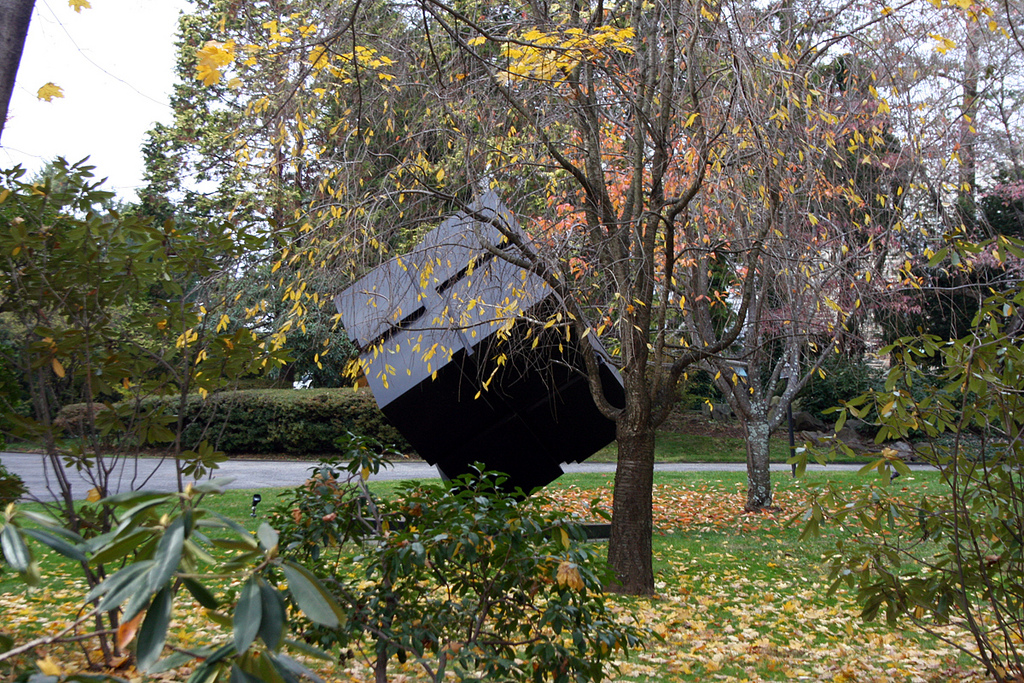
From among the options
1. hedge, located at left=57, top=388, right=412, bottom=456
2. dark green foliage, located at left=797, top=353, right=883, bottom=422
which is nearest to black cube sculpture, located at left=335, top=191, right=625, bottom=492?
hedge, located at left=57, top=388, right=412, bottom=456

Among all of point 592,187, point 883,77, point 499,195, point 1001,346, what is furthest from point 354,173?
point 1001,346

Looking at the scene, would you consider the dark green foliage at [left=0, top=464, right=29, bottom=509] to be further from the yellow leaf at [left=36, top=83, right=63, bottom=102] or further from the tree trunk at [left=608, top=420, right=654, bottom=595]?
the tree trunk at [left=608, top=420, right=654, bottom=595]

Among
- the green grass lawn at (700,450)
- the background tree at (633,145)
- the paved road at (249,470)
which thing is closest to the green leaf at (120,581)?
the background tree at (633,145)

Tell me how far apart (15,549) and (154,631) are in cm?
30

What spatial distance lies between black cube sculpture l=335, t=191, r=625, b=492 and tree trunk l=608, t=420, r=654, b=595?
0.65 metres

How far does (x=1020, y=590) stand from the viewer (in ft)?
9.81

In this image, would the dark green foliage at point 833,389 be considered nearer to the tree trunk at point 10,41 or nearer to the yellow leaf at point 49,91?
the yellow leaf at point 49,91

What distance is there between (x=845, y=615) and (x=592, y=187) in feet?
12.0

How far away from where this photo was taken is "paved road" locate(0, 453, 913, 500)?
9.77 m

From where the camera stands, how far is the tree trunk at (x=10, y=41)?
2.68 m

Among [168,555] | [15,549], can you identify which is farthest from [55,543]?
[168,555]

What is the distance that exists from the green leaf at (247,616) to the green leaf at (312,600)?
0.04 meters

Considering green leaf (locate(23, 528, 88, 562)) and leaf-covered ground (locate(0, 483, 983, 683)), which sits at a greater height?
green leaf (locate(23, 528, 88, 562))

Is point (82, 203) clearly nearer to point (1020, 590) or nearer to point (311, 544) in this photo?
point (311, 544)
